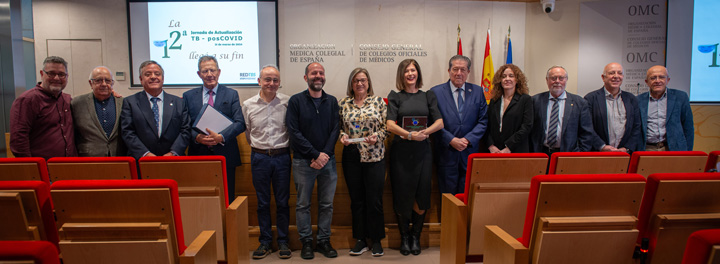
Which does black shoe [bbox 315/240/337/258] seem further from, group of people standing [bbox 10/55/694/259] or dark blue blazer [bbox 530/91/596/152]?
dark blue blazer [bbox 530/91/596/152]

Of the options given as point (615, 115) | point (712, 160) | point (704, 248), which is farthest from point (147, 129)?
point (615, 115)

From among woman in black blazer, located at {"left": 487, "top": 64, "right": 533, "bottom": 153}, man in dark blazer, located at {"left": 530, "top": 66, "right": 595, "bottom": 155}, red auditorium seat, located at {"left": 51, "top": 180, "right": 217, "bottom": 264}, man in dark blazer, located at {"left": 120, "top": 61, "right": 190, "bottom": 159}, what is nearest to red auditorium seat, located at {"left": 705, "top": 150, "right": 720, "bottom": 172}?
man in dark blazer, located at {"left": 530, "top": 66, "right": 595, "bottom": 155}

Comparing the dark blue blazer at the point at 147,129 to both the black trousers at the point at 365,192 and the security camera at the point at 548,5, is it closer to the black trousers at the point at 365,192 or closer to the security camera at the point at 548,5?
the black trousers at the point at 365,192

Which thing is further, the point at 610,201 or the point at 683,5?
the point at 683,5

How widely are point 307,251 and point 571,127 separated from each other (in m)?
2.54

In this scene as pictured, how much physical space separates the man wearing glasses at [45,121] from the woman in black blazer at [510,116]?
348 cm

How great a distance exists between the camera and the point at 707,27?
5562 mm

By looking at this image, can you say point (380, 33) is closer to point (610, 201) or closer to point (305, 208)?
point (305, 208)

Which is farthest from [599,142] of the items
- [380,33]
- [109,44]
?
[109,44]

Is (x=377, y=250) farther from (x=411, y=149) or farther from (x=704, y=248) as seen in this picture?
(x=704, y=248)

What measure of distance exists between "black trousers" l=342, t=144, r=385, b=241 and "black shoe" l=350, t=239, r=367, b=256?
5 cm

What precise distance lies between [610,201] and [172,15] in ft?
19.2

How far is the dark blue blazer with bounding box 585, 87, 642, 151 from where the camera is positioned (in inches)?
136

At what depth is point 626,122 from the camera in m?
3.45
